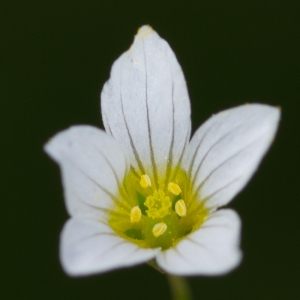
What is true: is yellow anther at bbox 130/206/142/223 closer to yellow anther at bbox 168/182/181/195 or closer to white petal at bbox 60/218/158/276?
yellow anther at bbox 168/182/181/195

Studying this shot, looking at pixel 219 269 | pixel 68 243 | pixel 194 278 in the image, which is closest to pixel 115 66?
pixel 68 243

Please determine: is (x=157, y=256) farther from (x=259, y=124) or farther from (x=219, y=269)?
(x=259, y=124)

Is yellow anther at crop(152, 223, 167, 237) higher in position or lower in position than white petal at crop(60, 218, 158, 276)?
Answer: lower

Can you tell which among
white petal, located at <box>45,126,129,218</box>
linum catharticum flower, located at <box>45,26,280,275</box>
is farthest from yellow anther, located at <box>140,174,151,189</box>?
white petal, located at <box>45,126,129,218</box>

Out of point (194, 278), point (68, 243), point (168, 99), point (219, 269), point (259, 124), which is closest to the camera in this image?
point (219, 269)

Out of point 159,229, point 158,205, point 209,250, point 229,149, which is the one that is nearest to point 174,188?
point 158,205

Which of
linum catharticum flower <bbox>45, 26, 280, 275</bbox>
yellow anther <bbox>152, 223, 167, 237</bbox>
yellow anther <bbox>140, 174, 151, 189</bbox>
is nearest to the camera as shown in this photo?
linum catharticum flower <bbox>45, 26, 280, 275</bbox>

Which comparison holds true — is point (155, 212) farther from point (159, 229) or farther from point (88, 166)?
point (88, 166)

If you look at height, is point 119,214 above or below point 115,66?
below
